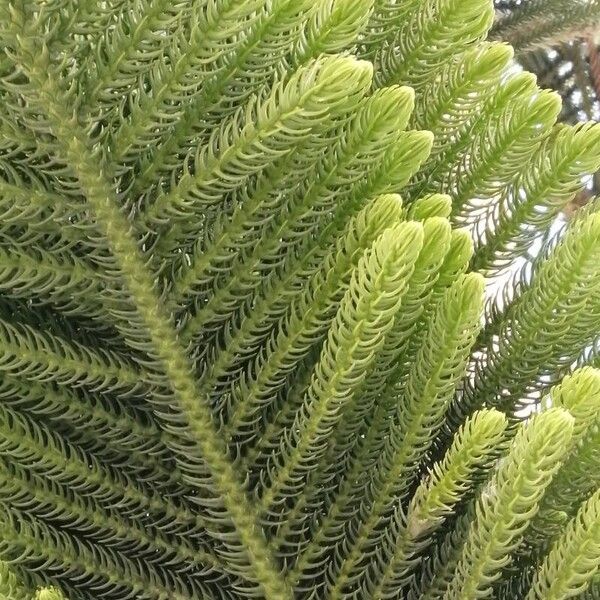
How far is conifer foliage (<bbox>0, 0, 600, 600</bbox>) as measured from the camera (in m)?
0.46

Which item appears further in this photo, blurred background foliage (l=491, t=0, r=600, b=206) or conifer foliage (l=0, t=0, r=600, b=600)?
blurred background foliage (l=491, t=0, r=600, b=206)

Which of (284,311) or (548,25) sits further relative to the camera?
(548,25)

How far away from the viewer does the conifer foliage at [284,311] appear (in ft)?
1.52

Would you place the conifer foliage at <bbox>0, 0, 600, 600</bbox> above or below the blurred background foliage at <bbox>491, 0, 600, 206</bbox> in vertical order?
below

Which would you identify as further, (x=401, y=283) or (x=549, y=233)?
(x=549, y=233)

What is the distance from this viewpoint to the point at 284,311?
550mm

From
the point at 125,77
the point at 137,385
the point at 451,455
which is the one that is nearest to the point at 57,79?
the point at 125,77

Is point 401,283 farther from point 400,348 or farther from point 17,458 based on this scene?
point 17,458

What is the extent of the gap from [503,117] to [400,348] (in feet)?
0.65

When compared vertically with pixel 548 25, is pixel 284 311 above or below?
below

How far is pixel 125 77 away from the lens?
474 millimetres

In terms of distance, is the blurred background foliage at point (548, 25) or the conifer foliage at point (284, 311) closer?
the conifer foliage at point (284, 311)

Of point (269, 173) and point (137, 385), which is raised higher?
point (269, 173)

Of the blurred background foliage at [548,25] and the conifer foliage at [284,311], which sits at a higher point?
the blurred background foliage at [548,25]
